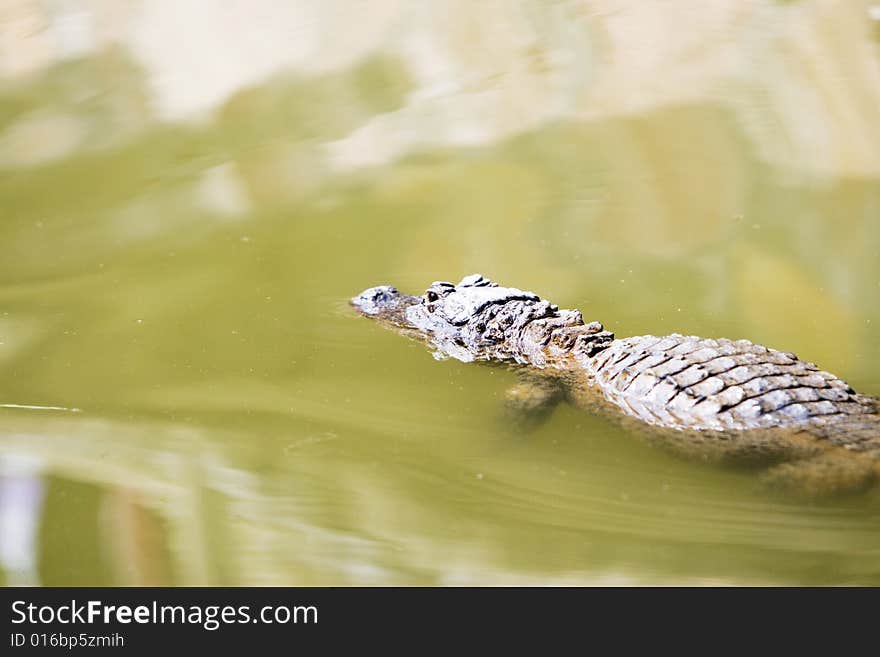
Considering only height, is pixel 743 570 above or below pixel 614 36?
below

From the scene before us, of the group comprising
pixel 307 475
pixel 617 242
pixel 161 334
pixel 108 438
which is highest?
pixel 617 242

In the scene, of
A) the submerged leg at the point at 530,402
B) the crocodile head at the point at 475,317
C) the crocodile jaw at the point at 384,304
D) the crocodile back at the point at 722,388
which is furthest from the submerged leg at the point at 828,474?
the crocodile jaw at the point at 384,304

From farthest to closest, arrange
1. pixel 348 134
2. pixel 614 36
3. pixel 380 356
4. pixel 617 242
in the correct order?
pixel 614 36 → pixel 348 134 → pixel 617 242 → pixel 380 356

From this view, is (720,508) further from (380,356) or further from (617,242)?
(617,242)

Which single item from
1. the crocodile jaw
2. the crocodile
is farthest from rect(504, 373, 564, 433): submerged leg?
the crocodile jaw

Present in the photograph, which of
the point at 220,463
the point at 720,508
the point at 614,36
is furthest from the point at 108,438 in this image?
the point at 614,36

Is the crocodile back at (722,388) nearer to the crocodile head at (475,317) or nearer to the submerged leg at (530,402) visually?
the submerged leg at (530,402)
